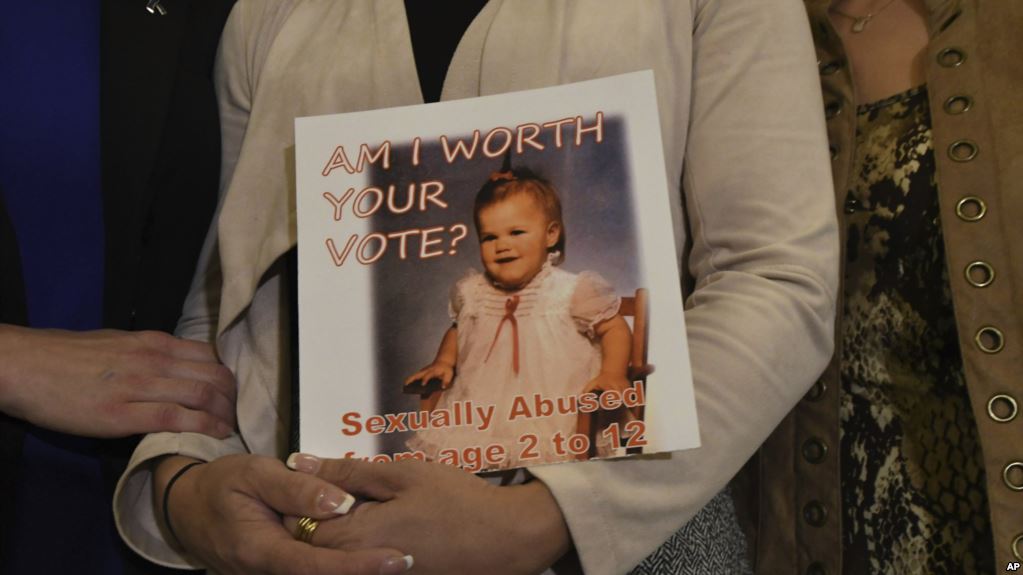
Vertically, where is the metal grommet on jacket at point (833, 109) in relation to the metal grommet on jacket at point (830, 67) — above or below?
below

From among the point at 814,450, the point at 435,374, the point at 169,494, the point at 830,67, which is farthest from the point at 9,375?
the point at 830,67

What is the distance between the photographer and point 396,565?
29.8 inches

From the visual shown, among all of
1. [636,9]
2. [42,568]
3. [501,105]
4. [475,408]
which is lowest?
[42,568]

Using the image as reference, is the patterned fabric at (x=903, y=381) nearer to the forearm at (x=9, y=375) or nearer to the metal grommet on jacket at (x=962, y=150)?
the metal grommet on jacket at (x=962, y=150)

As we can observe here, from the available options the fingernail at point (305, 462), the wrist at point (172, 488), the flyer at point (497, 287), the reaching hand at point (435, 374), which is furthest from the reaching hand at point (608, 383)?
the wrist at point (172, 488)

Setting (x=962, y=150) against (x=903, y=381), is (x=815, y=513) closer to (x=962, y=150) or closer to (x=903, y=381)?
(x=903, y=381)

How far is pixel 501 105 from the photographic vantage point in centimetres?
83

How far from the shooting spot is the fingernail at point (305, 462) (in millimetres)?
792

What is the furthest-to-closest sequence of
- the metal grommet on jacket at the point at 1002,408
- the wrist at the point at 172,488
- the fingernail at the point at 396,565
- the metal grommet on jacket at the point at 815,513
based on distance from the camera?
the metal grommet on jacket at the point at 815,513 < the metal grommet on jacket at the point at 1002,408 < the wrist at the point at 172,488 < the fingernail at the point at 396,565

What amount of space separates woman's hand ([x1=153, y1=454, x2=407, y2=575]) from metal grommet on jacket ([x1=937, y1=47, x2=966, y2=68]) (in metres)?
0.81

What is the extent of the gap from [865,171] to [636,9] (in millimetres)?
391

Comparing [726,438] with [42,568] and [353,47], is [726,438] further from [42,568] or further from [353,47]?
[42,568]

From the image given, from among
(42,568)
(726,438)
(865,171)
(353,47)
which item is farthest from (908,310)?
(42,568)

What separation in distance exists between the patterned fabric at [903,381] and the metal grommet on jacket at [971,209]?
43 mm
